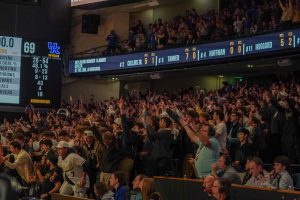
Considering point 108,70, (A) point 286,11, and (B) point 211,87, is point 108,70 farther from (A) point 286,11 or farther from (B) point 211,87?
(A) point 286,11

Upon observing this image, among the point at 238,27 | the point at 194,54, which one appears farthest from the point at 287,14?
the point at 194,54

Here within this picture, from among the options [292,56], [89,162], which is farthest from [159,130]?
[292,56]

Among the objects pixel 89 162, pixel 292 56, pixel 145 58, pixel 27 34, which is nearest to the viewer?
pixel 89 162

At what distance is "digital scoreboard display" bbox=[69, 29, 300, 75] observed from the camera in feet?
55.9

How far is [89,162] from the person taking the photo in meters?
11.5

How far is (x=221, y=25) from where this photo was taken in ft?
67.8

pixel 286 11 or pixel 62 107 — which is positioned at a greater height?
pixel 286 11

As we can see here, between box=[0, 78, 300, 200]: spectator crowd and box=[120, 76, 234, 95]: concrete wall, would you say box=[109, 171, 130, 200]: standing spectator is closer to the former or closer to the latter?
box=[0, 78, 300, 200]: spectator crowd

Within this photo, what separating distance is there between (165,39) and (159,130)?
12932 mm

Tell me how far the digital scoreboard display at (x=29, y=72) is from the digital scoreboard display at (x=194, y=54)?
1.54m

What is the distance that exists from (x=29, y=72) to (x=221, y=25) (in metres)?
8.16

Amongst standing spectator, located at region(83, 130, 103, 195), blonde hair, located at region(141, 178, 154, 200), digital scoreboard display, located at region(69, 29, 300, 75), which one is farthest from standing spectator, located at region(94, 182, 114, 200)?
digital scoreboard display, located at region(69, 29, 300, 75)

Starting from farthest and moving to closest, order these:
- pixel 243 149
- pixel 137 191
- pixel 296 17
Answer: pixel 296 17
pixel 243 149
pixel 137 191

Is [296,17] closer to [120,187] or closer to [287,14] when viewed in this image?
[287,14]
